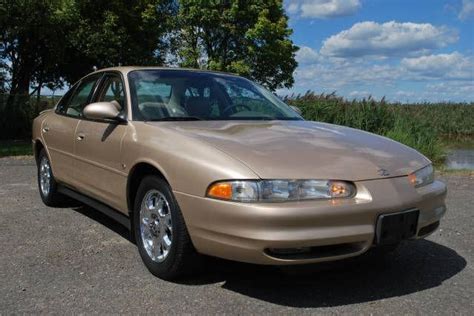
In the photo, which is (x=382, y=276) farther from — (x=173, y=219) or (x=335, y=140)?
(x=173, y=219)

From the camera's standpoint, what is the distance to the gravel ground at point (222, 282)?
3479 millimetres

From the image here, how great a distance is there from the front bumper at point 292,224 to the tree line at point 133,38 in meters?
13.7

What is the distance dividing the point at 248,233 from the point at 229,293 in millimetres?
647

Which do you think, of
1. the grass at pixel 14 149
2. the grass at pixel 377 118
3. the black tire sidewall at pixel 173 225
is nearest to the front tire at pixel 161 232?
the black tire sidewall at pixel 173 225

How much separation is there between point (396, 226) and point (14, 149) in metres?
11.4

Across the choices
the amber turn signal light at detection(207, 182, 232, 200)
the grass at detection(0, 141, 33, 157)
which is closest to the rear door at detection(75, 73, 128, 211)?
the amber turn signal light at detection(207, 182, 232, 200)

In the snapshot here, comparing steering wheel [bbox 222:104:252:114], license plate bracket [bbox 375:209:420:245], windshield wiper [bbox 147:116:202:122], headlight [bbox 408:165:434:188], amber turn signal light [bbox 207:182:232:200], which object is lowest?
license plate bracket [bbox 375:209:420:245]

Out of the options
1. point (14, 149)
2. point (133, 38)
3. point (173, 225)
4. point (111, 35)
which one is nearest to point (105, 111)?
point (173, 225)

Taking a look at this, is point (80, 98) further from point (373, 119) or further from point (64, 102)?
point (373, 119)

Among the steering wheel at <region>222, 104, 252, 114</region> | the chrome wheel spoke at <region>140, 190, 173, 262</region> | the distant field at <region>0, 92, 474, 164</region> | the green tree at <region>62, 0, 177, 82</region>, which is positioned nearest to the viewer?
the chrome wheel spoke at <region>140, 190, 173, 262</region>

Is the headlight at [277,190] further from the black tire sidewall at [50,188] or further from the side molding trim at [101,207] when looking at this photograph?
the black tire sidewall at [50,188]

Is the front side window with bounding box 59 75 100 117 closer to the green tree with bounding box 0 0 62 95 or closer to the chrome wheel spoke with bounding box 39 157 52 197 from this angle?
the chrome wheel spoke with bounding box 39 157 52 197

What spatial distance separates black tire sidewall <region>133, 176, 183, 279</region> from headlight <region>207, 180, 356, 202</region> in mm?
423

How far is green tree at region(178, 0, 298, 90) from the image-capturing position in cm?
3509
